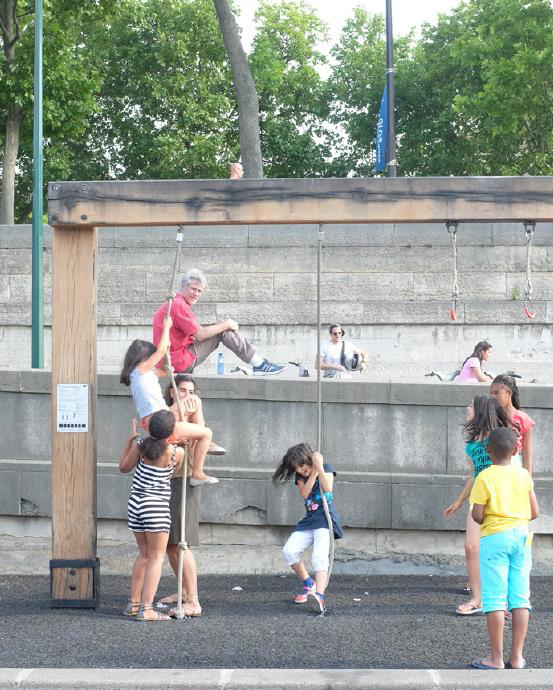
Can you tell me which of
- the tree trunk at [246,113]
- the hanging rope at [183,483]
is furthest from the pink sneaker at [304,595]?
the tree trunk at [246,113]

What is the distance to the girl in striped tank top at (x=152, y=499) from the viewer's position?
694cm

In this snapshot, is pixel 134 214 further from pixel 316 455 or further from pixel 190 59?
pixel 190 59

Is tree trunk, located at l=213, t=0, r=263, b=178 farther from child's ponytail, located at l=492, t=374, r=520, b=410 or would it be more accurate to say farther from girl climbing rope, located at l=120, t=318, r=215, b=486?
child's ponytail, located at l=492, t=374, r=520, b=410

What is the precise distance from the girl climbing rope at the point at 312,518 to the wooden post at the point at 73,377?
4.21 ft

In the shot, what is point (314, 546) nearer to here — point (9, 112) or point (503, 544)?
point (503, 544)

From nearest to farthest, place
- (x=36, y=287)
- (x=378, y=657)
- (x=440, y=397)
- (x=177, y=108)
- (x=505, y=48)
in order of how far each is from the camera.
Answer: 1. (x=378, y=657)
2. (x=440, y=397)
3. (x=36, y=287)
4. (x=505, y=48)
5. (x=177, y=108)

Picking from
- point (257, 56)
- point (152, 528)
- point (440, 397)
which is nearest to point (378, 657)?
point (152, 528)

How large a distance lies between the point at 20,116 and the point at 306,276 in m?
13.4

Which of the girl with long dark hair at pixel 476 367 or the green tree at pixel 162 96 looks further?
the green tree at pixel 162 96

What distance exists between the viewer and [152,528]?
6957 mm

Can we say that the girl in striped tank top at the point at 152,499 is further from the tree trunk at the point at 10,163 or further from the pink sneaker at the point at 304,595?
the tree trunk at the point at 10,163

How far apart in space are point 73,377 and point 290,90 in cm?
3932

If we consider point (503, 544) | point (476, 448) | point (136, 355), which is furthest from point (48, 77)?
point (503, 544)

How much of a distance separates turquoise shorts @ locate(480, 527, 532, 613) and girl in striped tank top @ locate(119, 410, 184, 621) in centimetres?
210
